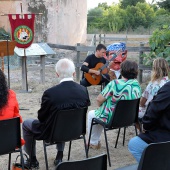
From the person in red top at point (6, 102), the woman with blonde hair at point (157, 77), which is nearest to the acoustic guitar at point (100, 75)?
the woman with blonde hair at point (157, 77)

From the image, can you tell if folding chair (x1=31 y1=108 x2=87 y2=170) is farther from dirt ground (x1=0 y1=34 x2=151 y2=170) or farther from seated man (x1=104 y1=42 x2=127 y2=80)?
seated man (x1=104 y1=42 x2=127 y2=80)

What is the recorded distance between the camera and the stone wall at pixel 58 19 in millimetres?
16094

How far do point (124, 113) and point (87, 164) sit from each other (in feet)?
7.01

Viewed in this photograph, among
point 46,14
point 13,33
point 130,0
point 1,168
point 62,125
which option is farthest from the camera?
point 130,0

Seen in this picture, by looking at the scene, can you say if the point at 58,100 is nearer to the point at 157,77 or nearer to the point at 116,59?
the point at 157,77

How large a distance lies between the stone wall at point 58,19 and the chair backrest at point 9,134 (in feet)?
41.8

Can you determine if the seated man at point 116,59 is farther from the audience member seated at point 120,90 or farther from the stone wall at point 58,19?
the stone wall at point 58,19

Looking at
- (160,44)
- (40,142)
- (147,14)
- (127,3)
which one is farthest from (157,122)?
(127,3)

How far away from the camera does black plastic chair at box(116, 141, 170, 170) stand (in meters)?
2.71

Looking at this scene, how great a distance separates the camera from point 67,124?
4004 millimetres

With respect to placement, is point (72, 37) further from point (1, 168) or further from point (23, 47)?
point (1, 168)

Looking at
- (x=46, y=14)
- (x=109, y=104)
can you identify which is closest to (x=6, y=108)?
(x=109, y=104)

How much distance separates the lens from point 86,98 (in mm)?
4227

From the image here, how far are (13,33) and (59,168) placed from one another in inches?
258
